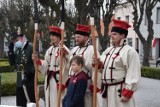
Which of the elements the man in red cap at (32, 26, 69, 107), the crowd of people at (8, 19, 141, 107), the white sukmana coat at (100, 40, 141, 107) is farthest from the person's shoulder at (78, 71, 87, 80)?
the man in red cap at (32, 26, 69, 107)

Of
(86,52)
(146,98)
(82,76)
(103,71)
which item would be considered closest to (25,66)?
(86,52)

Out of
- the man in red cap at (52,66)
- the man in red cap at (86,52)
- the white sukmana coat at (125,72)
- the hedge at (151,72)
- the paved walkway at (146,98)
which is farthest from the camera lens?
the hedge at (151,72)

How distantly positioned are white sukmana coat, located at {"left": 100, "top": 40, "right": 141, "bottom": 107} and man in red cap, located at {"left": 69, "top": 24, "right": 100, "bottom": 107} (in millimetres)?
477

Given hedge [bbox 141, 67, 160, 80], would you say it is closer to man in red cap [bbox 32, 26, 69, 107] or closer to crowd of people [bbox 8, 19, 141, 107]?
man in red cap [bbox 32, 26, 69, 107]

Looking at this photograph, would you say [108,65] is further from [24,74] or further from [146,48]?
[146,48]

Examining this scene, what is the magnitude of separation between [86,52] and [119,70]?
832 mm

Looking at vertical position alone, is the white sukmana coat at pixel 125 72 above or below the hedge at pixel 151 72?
above

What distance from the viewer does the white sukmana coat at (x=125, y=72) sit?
17.0ft

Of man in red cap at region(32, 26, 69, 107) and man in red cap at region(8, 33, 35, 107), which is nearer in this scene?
man in red cap at region(32, 26, 69, 107)

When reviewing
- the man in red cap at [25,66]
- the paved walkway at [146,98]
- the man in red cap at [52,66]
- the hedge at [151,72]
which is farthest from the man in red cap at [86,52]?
the hedge at [151,72]

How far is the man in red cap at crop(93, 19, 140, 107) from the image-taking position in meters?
5.19

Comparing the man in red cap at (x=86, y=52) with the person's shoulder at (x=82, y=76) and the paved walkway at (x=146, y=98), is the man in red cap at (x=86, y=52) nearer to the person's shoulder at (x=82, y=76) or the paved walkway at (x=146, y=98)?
the person's shoulder at (x=82, y=76)

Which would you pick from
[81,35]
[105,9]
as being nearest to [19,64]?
[81,35]

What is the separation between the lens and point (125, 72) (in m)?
5.38
